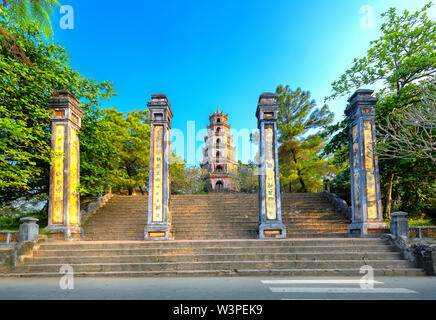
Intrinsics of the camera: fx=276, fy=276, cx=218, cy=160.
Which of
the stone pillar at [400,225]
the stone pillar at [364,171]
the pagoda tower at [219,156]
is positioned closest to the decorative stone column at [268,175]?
the stone pillar at [364,171]

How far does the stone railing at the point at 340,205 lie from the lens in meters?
11.6

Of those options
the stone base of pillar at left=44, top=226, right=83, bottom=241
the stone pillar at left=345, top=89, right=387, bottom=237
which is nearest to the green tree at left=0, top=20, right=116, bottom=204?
the stone base of pillar at left=44, top=226, right=83, bottom=241

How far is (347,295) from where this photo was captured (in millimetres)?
4051

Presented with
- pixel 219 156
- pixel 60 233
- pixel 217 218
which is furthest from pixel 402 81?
pixel 219 156

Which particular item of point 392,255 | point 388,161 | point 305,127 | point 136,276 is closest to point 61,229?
point 136,276

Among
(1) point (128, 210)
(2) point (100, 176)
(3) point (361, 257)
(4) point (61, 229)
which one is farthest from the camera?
(1) point (128, 210)

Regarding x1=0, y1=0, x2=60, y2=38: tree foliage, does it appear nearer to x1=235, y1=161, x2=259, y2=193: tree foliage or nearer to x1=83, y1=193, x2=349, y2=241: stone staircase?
x1=83, y1=193, x2=349, y2=241: stone staircase

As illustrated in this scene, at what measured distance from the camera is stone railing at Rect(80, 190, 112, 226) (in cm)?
1167

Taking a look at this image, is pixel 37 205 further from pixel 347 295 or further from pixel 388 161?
pixel 388 161

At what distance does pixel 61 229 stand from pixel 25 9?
6895mm

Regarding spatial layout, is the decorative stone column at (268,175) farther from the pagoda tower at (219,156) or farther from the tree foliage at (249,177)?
the pagoda tower at (219,156)

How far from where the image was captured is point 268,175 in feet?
31.8

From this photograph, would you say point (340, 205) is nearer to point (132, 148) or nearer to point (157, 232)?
point (157, 232)

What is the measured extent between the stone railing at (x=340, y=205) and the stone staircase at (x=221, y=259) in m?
4.14
